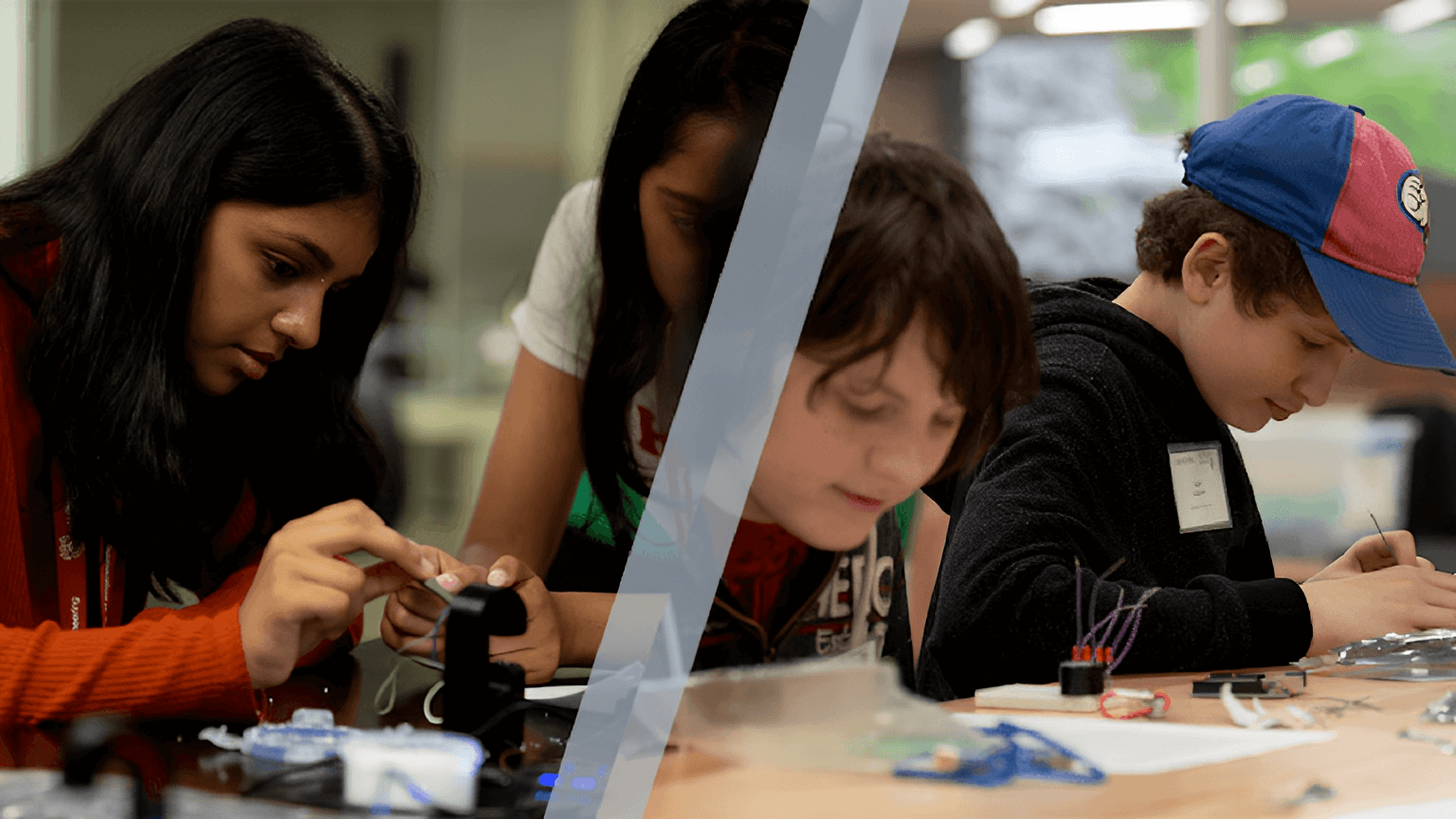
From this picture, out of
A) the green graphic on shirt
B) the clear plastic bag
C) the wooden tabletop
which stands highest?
the green graphic on shirt

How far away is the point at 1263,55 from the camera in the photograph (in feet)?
3.43

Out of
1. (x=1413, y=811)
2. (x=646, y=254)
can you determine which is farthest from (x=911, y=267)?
(x=1413, y=811)

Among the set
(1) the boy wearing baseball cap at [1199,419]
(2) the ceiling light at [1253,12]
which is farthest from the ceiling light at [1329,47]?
(1) the boy wearing baseball cap at [1199,419]

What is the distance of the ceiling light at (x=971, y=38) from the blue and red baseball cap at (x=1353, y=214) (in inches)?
11.6

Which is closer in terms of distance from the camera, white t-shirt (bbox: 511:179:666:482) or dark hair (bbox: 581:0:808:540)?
dark hair (bbox: 581:0:808:540)

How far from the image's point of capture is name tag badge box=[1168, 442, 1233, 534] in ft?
3.33

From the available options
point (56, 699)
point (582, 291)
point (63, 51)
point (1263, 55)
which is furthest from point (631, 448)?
point (63, 51)

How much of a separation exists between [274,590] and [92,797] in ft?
0.66

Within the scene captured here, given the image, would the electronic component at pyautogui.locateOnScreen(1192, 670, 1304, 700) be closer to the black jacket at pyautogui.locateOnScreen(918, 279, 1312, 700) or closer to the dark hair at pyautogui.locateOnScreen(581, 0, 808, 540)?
the black jacket at pyautogui.locateOnScreen(918, 279, 1312, 700)

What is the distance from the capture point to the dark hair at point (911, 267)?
1.85 ft

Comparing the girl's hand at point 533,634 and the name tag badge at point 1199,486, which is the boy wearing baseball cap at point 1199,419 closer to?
the name tag badge at point 1199,486

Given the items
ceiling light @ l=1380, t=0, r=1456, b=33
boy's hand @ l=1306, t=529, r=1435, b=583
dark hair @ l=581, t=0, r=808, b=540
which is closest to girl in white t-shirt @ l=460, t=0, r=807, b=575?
dark hair @ l=581, t=0, r=808, b=540

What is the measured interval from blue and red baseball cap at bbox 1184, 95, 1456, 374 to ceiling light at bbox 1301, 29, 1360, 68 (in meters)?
0.28

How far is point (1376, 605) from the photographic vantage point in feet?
2.99
